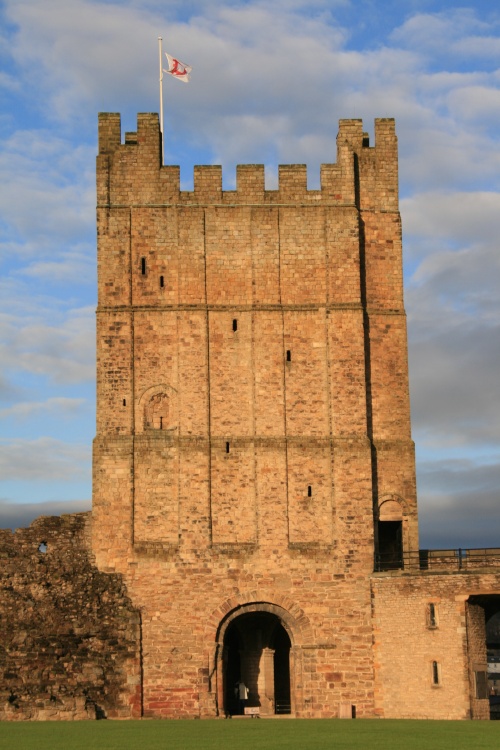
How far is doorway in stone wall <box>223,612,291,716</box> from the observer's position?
39094 millimetres

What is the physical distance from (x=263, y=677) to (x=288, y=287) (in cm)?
1176

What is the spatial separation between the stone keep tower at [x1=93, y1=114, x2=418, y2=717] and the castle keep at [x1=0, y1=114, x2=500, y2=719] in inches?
2.3

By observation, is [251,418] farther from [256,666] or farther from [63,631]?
[63,631]

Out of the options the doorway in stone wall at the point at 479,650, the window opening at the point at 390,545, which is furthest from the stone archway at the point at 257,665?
the doorway in stone wall at the point at 479,650

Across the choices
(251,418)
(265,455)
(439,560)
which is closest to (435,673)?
(439,560)

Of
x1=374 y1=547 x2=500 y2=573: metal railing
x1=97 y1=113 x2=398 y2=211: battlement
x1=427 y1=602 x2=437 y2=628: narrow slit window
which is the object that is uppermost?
x1=97 y1=113 x2=398 y2=211: battlement

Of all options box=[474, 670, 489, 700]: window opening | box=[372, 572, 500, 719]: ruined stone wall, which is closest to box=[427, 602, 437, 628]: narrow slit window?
box=[372, 572, 500, 719]: ruined stone wall

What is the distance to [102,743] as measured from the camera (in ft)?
86.6

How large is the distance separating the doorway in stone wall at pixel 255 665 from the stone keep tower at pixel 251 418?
0.23 feet

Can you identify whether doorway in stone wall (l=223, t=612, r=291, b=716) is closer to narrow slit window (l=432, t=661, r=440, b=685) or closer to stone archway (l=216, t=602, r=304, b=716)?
stone archway (l=216, t=602, r=304, b=716)

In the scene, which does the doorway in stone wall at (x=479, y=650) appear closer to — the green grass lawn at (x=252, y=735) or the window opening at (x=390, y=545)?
the green grass lawn at (x=252, y=735)

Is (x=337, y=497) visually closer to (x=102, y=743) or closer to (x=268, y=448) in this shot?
(x=268, y=448)

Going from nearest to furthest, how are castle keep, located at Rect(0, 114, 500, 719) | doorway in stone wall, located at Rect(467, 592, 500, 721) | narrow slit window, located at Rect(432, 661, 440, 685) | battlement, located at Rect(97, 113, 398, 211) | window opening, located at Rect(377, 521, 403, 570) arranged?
doorway in stone wall, located at Rect(467, 592, 500, 721) < narrow slit window, located at Rect(432, 661, 440, 685) < castle keep, located at Rect(0, 114, 500, 719) < window opening, located at Rect(377, 521, 403, 570) < battlement, located at Rect(97, 113, 398, 211)

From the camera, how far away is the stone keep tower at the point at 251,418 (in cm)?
3675
